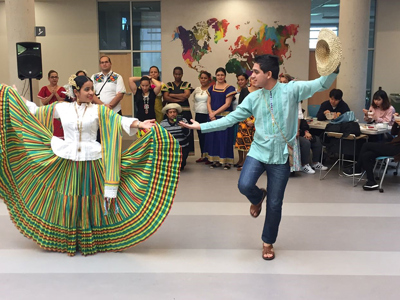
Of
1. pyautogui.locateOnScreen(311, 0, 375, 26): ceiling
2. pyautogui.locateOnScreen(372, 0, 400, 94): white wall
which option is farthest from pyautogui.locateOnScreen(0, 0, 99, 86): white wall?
pyautogui.locateOnScreen(372, 0, 400, 94): white wall

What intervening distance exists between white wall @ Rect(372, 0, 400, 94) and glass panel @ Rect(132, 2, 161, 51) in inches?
202

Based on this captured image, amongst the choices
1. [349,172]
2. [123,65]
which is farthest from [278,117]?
[123,65]

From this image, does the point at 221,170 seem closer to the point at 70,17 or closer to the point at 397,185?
the point at 397,185

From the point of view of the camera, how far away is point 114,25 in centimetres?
1093

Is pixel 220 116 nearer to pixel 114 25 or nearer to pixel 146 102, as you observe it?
pixel 146 102

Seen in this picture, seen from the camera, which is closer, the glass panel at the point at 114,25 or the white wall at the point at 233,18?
the white wall at the point at 233,18

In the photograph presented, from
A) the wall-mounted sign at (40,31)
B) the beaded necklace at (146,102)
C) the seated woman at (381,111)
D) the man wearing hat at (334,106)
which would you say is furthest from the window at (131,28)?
the seated woman at (381,111)

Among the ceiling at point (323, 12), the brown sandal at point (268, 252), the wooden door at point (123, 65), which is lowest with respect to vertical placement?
the brown sandal at point (268, 252)

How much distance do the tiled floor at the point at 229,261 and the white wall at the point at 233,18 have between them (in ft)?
20.1

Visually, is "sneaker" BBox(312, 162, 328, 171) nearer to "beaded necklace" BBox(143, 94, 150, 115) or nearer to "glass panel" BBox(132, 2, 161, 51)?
"beaded necklace" BBox(143, 94, 150, 115)

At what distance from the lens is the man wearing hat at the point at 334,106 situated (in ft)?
24.2

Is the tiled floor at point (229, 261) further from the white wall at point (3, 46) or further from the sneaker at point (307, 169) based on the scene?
the white wall at point (3, 46)

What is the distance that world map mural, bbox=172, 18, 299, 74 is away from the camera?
10.7 m

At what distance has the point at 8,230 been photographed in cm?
446
